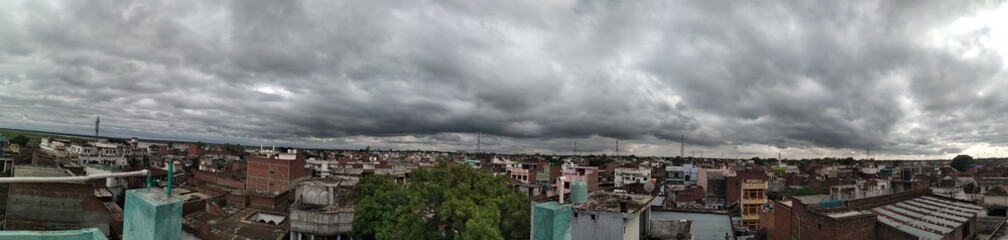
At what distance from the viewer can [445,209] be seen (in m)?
22.5

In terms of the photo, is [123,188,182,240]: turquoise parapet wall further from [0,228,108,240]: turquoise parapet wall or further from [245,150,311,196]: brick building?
[245,150,311,196]: brick building

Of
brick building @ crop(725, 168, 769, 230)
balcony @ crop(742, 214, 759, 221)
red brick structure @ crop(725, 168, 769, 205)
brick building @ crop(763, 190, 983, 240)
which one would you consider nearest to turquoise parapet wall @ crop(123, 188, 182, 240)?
brick building @ crop(763, 190, 983, 240)

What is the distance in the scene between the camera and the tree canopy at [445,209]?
22.2m

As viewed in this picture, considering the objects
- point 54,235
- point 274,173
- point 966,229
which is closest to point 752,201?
point 966,229

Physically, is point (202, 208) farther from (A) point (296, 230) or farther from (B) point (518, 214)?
(B) point (518, 214)

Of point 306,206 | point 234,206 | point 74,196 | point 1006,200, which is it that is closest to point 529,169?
point 234,206

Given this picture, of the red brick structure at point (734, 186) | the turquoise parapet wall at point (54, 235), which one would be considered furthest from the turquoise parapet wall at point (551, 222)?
the red brick structure at point (734, 186)

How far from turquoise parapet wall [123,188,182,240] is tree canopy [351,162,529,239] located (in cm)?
1535

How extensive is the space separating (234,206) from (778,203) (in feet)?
136

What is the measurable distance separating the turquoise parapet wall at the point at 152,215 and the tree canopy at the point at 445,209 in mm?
15352

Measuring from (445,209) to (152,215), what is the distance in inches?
697

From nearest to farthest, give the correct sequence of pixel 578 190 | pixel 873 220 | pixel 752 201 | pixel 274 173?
pixel 578 190 → pixel 873 220 → pixel 752 201 → pixel 274 173

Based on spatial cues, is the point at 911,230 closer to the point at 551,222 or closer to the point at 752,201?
the point at 752,201

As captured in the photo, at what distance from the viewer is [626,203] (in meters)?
23.3
